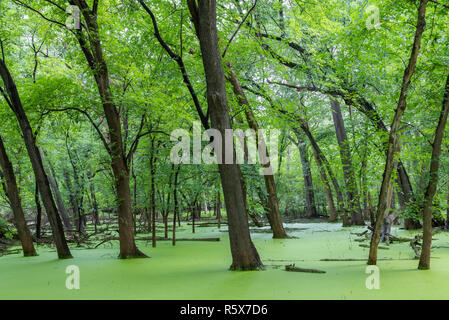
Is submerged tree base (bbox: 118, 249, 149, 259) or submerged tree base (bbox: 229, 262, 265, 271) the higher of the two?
submerged tree base (bbox: 229, 262, 265, 271)

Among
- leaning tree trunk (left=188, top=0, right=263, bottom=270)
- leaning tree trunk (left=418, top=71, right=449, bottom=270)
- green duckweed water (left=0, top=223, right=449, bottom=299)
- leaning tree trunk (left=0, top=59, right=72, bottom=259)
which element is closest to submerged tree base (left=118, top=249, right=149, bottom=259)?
green duckweed water (left=0, top=223, right=449, bottom=299)

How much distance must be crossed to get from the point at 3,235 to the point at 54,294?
8948mm

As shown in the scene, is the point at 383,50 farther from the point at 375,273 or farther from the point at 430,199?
the point at 375,273

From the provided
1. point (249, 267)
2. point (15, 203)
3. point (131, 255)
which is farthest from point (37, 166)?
point (249, 267)

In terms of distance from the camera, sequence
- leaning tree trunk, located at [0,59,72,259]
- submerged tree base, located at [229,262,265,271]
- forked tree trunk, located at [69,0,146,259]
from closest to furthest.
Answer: submerged tree base, located at [229,262,265,271] < forked tree trunk, located at [69,0,146,259] < leaning tree trunk, located at [0,59,72,259]

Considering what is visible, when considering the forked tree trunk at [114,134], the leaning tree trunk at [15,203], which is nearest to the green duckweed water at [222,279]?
the forked tree trunk at [114,134]

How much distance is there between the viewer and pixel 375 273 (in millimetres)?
4457

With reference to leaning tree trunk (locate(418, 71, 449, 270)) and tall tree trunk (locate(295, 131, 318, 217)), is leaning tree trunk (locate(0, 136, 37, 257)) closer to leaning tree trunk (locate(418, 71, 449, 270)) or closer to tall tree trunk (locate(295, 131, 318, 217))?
leaning tree trunk (locate(418, 71, 449, 270))

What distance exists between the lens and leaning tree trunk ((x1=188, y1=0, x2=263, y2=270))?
514 centimetres

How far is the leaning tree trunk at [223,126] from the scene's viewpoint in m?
5.14

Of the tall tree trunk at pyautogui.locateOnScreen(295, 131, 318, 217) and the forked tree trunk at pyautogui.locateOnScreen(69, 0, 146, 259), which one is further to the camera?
the tall tree trunk at pyautogui.locateOnScreen(295, 131, 318, 217)

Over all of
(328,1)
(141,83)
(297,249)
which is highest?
(328,1)

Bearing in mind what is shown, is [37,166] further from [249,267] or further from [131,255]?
[249,267]
